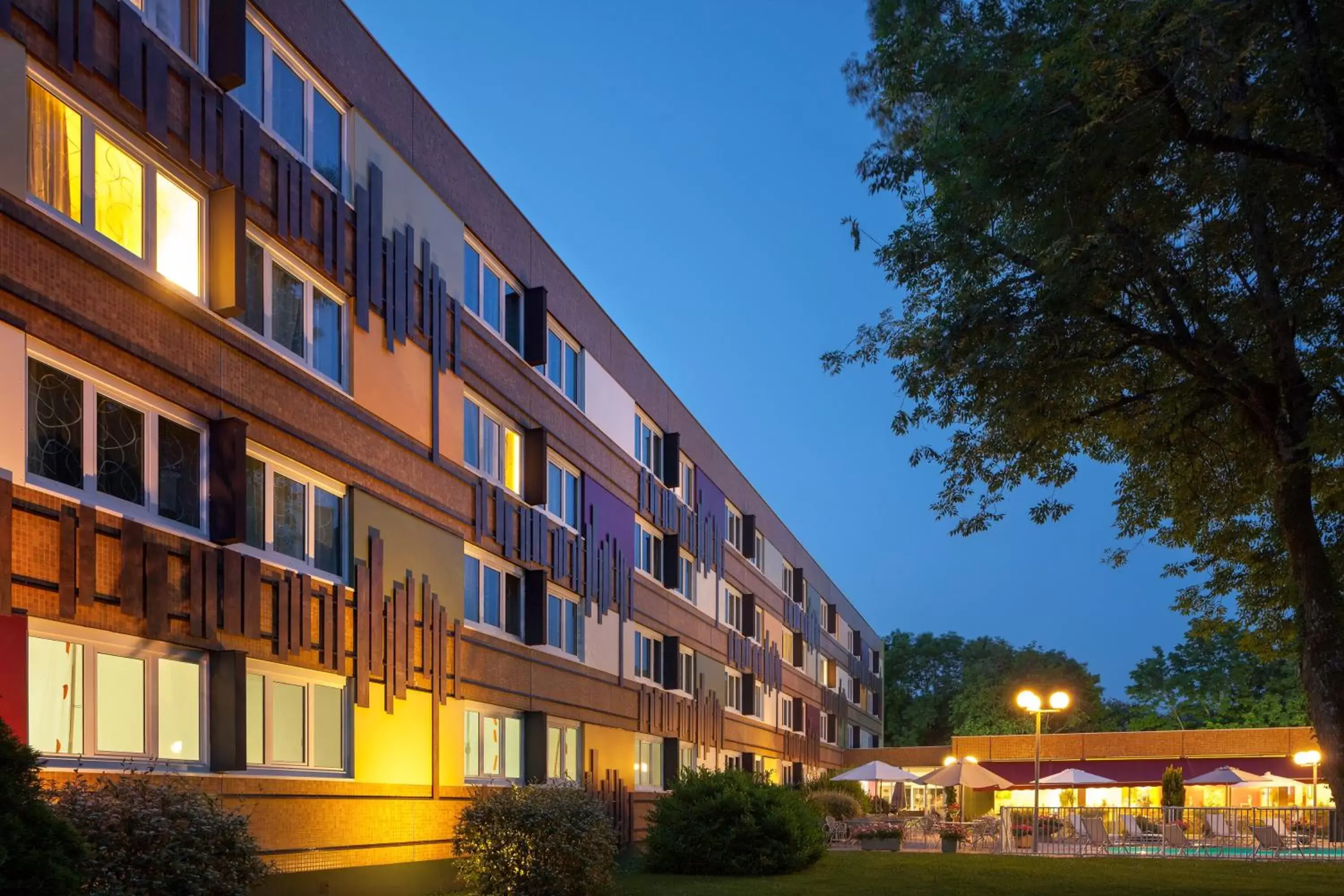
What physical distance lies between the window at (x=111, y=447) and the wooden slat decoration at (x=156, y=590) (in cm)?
46

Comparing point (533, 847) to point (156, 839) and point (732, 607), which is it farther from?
point (732, 607)

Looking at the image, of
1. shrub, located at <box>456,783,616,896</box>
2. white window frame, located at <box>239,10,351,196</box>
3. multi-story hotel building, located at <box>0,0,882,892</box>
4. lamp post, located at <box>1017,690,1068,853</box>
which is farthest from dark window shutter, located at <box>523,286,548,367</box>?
lamp post, located at <box>1017,690,1068,853</box>

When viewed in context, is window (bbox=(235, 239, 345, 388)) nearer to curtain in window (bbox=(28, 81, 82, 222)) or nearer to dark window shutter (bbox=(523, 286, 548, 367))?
curtain in window (bbox=(28, 81, 82, 222))

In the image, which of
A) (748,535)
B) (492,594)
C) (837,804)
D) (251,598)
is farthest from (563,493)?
(837,804)

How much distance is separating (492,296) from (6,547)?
1338 cm

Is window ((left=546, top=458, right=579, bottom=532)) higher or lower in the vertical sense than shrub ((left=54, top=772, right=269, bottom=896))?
higher

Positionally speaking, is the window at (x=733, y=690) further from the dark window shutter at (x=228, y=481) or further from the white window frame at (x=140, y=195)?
the white window frame at (x=140, y=195)

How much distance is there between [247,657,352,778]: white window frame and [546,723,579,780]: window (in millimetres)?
7513

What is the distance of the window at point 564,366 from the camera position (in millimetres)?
26031

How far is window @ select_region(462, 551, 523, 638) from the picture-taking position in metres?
21.4

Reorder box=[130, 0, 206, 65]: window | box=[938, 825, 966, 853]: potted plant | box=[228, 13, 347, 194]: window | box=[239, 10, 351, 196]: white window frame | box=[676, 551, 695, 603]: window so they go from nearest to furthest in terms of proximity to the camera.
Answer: box=[130, 0, 206, 65]: window
box=[228, 13, 347, 194]: window
box=[239, 10, 351, 196]: white window frame
box=[938, 825, 966, 853]: potted plant
box=[676, 551, 695, 603]: window

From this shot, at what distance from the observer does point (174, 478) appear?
1316 centimetres

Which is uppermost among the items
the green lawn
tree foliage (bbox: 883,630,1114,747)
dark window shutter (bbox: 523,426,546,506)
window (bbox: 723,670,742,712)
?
dark window shutter (bbox: 523,426,546,506)

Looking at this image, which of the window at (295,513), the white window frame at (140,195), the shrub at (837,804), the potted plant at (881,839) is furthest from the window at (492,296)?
the shrub at (837,804)
